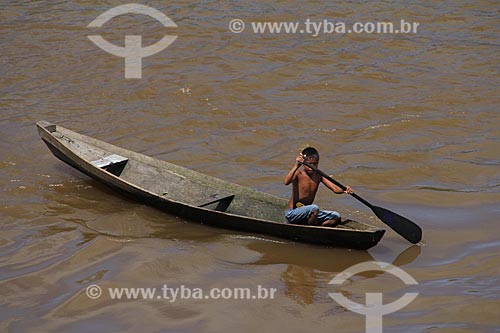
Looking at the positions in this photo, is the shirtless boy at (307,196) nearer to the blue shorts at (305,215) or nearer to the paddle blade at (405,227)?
the blue shorts at (305,215)

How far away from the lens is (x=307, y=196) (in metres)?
6.14

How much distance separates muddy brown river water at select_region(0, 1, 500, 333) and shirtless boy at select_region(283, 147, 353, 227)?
0.23m

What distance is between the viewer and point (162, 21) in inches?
509

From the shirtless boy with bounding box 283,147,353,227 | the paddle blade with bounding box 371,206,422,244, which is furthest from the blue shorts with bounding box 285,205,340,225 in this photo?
the paddle blade with bounding box 371,206,422,244

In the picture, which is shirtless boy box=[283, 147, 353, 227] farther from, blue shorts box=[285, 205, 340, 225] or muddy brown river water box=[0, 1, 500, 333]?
Answer: muddy brown river water box=[0, 1, 500, 333]

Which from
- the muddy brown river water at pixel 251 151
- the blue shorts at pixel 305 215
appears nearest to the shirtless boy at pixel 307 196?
the blue shorts at pixel 305 215

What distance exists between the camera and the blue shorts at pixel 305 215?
6.07 m

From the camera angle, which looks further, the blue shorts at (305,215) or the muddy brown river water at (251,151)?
the blue shorts at (305,215)

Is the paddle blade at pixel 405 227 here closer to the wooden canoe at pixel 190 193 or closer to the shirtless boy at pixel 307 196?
the wooden canoe at pixel 190 193

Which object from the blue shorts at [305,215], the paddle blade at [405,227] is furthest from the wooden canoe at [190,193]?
the paddle blade at [405,227]

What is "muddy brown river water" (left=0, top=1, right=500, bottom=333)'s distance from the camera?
5.41 m

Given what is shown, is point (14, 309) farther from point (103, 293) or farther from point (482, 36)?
point (482, 36)

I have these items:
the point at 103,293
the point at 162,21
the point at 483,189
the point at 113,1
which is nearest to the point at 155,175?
the point at 103,293

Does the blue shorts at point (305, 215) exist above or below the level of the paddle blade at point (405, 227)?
above
